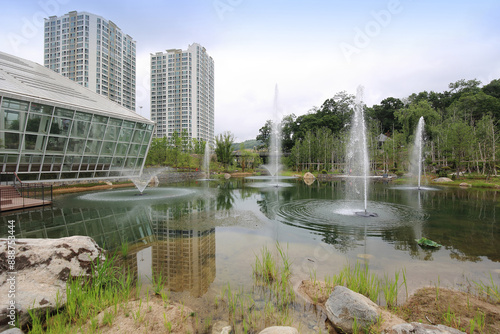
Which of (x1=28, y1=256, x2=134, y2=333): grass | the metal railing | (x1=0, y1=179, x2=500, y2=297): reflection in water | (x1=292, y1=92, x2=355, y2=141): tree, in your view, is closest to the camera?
(x1=28, y1=256, x2=134, y2=333): grass

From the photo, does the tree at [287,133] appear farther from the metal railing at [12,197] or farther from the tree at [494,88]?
the metal railing at [12,197]

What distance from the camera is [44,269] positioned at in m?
4.24

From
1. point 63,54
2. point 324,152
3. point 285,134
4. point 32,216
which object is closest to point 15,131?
point 32,216

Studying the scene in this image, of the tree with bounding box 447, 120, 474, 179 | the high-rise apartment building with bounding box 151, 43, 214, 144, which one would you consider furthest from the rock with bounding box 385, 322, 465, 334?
the high-rise apartment building with bounding box 151, 43, 214, 144

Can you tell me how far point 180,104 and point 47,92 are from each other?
3315 inches

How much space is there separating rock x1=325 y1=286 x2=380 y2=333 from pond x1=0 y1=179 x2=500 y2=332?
278mm

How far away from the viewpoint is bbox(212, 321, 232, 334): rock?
3.28 metres

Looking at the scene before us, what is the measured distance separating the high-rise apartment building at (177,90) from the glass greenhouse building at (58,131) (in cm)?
7650

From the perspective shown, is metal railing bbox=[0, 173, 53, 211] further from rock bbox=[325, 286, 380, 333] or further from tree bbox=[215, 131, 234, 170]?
tree bbox=[215, 131, 234, 170]

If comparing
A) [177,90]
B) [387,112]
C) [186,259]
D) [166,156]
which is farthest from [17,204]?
[177,90]

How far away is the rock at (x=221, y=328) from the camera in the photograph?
328 cm

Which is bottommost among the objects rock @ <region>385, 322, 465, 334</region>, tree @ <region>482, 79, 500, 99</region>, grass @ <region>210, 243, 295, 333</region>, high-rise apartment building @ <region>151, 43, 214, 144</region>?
grass @ <region>210, 243, 295, 333</region>

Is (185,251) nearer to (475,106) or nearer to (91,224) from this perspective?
(91,224)

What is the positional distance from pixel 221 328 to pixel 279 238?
14.9ft
